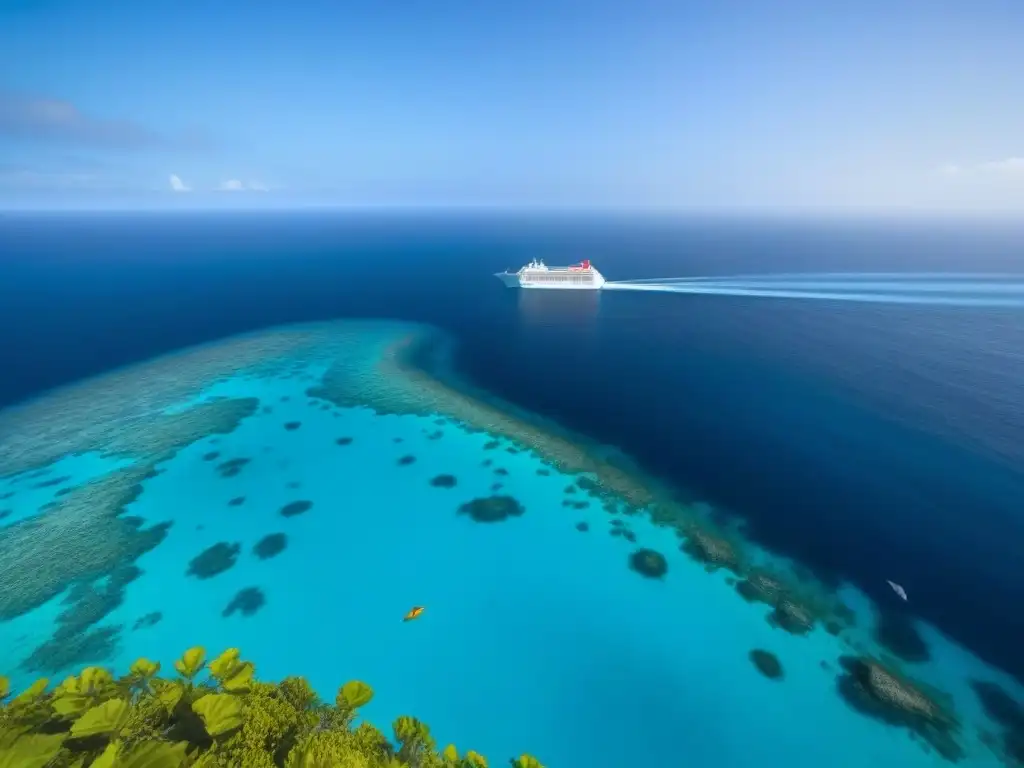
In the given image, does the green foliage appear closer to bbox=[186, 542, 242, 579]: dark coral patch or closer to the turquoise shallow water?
the turquoise shallow water

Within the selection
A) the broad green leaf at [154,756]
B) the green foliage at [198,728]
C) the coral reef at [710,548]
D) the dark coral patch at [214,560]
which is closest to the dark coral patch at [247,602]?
the dark coral patch at [214,560]

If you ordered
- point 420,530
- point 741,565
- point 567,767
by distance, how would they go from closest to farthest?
point 567,767 → point 741,565 → point 420,530

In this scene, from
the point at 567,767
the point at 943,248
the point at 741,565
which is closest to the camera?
the point at 567,767

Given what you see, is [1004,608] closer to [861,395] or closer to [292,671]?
[861,395]

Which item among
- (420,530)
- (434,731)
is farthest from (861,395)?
(434,731)

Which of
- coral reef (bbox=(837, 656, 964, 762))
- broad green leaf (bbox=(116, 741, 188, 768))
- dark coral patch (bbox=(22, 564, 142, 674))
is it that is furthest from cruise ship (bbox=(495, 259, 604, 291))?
broad green leaf (bbox=(116, 741, 188, 768))

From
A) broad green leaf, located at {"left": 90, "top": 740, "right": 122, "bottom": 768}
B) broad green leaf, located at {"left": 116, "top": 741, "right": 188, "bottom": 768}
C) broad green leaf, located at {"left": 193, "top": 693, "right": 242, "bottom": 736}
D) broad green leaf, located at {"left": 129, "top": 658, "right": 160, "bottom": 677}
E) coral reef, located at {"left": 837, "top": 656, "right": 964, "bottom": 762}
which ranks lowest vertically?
coral reef, located at {"left": 837, "top": 656, "right": 964, "bottom": 762}

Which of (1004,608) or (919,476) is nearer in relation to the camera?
(1004,608)
